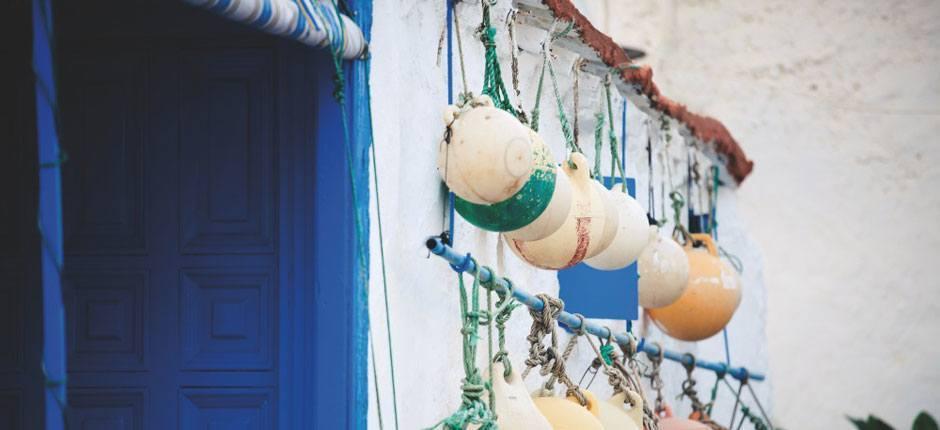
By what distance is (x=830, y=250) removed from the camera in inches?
346

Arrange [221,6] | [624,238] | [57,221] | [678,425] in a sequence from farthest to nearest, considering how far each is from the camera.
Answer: [678,425], [624,238], [221,6], [57,221]

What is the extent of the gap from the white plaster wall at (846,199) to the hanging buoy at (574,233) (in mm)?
5495

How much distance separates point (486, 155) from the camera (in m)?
2.83

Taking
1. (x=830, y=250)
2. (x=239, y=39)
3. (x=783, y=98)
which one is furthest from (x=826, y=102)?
(x=239, y=39)

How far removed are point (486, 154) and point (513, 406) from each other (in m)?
0.54

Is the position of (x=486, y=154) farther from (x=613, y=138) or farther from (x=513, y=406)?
(x=613, y=138)

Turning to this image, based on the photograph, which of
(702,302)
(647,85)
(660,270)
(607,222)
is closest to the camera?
(607,222)

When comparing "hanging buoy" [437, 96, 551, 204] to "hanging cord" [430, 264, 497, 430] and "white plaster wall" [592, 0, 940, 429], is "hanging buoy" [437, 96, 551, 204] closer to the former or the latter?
"hanging cord" [430, 264, 497, 430]

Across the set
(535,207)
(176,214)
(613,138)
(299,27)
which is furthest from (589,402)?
(299,27)

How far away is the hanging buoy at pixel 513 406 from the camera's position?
2.86 meters

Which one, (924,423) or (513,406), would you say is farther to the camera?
(924,423)

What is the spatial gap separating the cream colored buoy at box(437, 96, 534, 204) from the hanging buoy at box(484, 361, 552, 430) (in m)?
0.40

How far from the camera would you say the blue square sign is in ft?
14.4

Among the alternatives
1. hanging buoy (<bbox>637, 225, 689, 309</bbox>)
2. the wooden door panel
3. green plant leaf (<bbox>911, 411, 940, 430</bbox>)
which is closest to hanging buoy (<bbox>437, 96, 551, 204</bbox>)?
the wooden door panel
